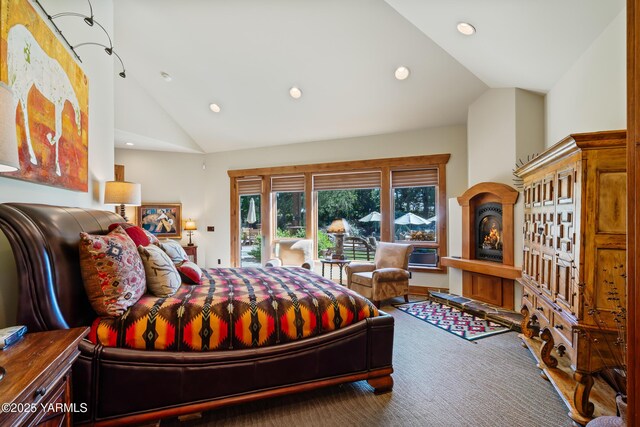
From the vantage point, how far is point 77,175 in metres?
2.36

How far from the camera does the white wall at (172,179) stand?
623cm

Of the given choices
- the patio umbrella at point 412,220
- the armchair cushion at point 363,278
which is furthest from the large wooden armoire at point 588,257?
the patio umbrella at point 412,220

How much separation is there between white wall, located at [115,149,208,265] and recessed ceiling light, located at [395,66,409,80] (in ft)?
14.5

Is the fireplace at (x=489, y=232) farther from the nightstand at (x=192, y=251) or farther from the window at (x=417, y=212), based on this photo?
the nightstand at (x=192, y=251)

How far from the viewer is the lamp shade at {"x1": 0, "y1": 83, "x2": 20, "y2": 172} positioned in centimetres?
92

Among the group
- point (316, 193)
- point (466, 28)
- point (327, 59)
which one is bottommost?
point (316, 193)

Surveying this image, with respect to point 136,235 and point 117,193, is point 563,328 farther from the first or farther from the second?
point 117,193

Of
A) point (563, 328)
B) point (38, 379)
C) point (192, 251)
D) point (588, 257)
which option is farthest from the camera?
point (192, 251)

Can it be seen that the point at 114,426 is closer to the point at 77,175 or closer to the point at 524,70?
the point at 77,175

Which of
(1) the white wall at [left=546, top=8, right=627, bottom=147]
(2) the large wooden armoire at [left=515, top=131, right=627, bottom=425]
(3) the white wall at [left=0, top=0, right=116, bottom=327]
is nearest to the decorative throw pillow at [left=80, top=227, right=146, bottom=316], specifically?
(3) the white wall at [left=0, top=0, right=116, bottom=327]

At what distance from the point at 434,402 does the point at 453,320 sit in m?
1.82

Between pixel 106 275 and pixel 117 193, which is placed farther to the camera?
pixel 117 193

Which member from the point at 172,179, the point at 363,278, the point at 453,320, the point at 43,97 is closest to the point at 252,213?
the point at 172,179

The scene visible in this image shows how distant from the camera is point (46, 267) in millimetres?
1445
